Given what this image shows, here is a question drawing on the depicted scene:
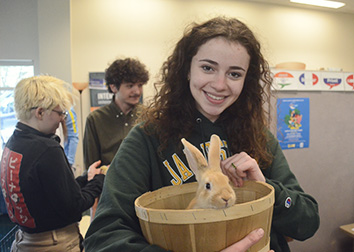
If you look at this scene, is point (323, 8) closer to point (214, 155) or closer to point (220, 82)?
point (220, 82)

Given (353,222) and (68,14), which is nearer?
(353,222)

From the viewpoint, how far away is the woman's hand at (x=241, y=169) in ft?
2.65

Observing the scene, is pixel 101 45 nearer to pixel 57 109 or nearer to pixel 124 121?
pixel 124 121

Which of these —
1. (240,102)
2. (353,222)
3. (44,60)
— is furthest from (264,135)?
(44,60)

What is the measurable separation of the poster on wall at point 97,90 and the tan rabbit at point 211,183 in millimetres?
3602

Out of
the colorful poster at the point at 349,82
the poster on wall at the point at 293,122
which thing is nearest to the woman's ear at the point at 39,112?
the poster on wall at the point at 293,122

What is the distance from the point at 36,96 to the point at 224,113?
107cm

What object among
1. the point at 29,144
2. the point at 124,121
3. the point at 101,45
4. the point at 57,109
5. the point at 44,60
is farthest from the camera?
the point at 101,45

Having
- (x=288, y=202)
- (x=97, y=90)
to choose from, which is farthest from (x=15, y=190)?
(x=97, y=90)

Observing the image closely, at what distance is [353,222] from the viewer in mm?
2461

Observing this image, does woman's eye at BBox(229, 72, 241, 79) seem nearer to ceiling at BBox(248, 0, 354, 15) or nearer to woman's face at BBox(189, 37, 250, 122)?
woman's face at BBox(189, 37, 250, 122)

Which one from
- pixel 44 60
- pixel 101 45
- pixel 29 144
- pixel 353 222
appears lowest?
pixel 353 222

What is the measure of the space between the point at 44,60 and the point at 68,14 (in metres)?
0.71

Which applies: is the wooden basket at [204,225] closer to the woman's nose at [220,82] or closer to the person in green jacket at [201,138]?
the person in green jacket at [201,138]
